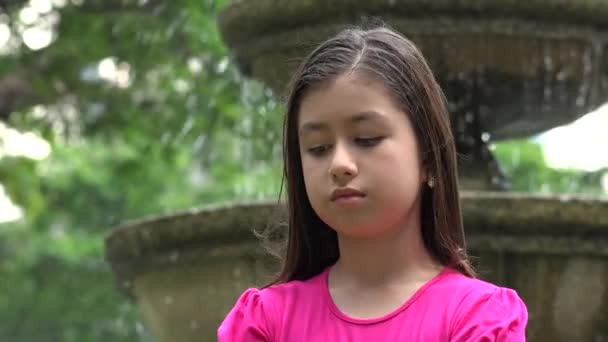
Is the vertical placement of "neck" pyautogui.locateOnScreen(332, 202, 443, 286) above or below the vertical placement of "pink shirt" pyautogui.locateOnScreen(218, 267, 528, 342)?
above

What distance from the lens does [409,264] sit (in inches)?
97.8

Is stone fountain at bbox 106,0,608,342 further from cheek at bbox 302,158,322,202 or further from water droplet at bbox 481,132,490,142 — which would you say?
cheek at bbox 302,158,322,202

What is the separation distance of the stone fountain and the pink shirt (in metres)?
1.76

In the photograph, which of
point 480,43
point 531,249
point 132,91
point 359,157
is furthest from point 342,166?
point 132,91

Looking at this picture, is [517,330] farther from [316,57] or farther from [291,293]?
[316,57]

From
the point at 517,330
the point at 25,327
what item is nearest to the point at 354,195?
the point at 517,330

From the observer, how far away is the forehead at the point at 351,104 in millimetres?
2393

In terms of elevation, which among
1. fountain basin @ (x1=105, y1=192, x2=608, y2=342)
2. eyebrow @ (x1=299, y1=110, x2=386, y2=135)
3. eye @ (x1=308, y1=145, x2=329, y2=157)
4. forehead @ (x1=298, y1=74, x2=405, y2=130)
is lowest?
fountain basin @ (x1=105, y1=192, x2=608, y2=342)

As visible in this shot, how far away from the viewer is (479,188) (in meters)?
5.47

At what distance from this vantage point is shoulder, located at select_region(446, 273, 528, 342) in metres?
2.24

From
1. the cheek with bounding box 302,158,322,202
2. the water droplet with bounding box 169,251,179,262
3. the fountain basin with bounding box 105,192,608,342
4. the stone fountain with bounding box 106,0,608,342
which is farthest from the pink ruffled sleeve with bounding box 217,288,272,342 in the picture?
the water droplet with bounding box 169,251,179,262

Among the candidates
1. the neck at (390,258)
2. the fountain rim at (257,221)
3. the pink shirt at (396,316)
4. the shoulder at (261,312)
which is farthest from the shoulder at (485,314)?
the fountain rim at (257,221)

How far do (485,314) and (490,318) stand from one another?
0.01 meters

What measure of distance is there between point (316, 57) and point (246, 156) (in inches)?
242
